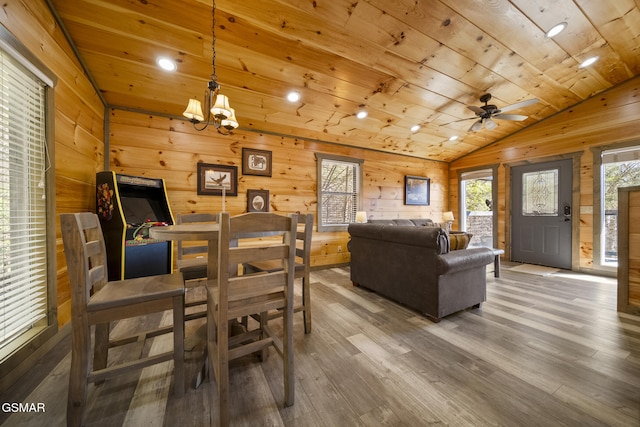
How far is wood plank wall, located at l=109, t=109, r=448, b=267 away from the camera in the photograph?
9.82 ft

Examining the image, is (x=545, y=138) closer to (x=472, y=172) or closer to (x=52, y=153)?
(x=472, y=172)

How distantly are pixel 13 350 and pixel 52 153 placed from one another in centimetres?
131

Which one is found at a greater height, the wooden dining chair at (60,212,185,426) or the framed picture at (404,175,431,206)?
the framed picture at (404,175,431,206)

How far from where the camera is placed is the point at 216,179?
3.42 m

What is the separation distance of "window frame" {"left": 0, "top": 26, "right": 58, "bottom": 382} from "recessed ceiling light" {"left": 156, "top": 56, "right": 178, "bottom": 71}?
0.87 meters

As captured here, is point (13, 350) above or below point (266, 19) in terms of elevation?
below

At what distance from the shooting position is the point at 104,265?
4.61ft

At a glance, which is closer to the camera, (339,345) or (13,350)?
(13,350)

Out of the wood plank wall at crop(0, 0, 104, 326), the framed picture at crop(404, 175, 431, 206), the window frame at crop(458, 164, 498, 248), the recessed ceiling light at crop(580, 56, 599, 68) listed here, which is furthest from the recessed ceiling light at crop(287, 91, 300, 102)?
the window frame at crop(458, 164, 498, 248)

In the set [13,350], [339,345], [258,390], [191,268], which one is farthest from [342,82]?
[13,350]

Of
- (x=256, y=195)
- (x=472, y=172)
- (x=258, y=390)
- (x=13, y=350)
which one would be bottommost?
(x=258, y=390)

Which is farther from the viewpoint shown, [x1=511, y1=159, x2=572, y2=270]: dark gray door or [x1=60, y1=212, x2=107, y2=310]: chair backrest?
[x1=511, y1=159, x2=572, y2=270]: dark gray door

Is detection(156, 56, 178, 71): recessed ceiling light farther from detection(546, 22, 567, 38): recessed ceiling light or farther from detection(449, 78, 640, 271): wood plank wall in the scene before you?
detection(449, 78, 640, 271): wood plank wall

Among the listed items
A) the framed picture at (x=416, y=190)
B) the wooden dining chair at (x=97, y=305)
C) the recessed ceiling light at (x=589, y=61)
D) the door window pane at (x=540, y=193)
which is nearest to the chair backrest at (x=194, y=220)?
the wooden dining chair at (x=97, y=305)
